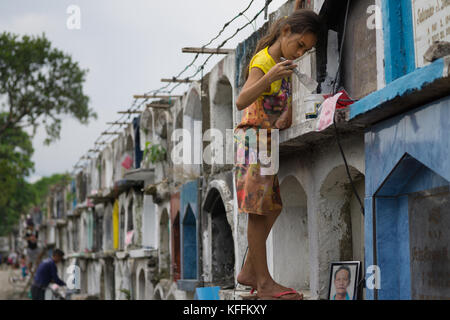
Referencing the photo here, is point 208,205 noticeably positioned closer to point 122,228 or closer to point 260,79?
point 260,79

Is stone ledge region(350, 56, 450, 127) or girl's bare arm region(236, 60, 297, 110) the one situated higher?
girl's bare arm region(236, 60, 297, 110)

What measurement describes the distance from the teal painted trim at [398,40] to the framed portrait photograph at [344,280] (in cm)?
182

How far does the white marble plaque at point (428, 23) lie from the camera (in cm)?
467

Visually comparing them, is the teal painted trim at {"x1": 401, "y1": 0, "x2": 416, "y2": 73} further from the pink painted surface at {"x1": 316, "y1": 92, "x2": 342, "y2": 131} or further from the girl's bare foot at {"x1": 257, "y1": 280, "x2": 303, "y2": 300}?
the girl's bare foot at {"x1": 257, "y1": 280, "x2": 303, "y2": 300}

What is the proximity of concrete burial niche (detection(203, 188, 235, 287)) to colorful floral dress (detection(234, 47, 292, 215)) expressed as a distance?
4.58 m

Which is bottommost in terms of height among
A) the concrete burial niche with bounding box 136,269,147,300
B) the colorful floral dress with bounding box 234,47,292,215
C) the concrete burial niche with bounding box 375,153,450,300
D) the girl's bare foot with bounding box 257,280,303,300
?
the concrete burial niche with bounding box 136,269,147,300

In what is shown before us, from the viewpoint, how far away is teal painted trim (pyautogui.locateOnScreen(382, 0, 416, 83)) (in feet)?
16.9

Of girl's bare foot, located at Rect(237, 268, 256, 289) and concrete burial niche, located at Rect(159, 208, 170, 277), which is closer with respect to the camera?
girl's bare foot, located at Rect(237, 268, 256, 289)

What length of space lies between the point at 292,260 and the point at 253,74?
9.64ft

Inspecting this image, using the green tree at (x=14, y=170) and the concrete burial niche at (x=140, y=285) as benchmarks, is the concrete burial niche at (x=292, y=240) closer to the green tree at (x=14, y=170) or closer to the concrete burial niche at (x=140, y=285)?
the concrete burial niche at (x=140, y=285)

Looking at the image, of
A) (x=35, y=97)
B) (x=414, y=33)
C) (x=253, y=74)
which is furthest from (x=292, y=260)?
(x=35, y=97)

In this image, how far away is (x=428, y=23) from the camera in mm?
4855

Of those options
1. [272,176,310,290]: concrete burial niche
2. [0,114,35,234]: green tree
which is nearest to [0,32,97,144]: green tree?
[0,114,35,234]: green tree

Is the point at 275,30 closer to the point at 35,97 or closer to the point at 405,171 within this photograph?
the point at 405,171
